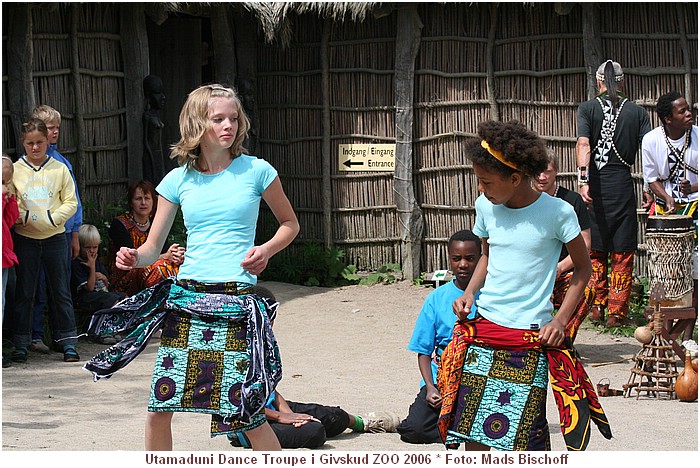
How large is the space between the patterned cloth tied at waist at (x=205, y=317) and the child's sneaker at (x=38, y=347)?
11.5 ft

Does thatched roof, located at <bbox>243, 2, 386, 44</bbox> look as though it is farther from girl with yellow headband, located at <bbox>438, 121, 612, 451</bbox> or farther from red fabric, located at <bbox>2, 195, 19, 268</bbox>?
girl with yellow headband, located at <bbox>438, 121, 612, 451</bbox>

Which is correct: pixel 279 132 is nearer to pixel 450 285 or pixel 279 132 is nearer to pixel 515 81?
pixel 515 81

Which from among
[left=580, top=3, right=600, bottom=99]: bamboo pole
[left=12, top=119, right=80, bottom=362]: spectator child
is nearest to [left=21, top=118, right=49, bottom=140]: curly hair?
[left=12, top=119, right=80, bottom=362]: spectator child

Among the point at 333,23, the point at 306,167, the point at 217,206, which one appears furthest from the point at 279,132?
the point at 217,206

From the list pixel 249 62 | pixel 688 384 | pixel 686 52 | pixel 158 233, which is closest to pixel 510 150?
pixel 158 233

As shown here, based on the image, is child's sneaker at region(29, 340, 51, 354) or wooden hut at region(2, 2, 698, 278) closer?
child's sneaker at region(29, 340, 51, 354)

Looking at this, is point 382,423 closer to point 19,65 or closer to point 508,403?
point 508,403

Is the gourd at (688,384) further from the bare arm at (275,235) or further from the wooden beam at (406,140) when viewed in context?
the wooden beam at (406,140)

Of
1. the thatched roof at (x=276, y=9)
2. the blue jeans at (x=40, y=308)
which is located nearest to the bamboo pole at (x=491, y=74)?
the thatched roof at (x=276, y=9)

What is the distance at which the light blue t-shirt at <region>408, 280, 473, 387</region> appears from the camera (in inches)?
203

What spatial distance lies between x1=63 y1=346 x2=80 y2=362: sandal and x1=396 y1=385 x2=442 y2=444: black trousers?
307 cm

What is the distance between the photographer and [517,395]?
13.7 ft

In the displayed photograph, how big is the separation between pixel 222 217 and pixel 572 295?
139cm

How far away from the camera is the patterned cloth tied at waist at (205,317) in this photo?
4.21m
